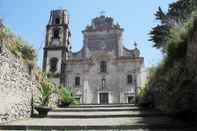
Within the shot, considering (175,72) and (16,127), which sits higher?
(175,72)

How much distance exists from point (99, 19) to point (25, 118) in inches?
913

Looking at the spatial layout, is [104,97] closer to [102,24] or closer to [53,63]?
[53,63]

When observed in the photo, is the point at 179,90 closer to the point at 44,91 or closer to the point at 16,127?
the point at 16,127

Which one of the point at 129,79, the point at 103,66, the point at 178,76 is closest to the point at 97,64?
the point at 103,66

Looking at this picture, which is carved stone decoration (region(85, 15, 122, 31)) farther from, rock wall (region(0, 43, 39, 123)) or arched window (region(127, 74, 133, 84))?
rock wall (region(0, 43, 39, 123))

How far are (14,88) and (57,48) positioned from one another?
21.3 metres

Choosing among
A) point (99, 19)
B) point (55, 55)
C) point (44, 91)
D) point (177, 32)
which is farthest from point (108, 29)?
point (177, 32)

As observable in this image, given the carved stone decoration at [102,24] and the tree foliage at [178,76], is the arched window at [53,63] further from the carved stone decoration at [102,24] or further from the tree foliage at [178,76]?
the tree foliage at [178,76]

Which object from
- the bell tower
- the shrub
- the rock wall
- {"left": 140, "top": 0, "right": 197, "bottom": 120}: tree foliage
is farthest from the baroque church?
the rock wall

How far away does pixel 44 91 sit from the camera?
1058 centimetres

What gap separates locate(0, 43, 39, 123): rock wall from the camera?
6.98m

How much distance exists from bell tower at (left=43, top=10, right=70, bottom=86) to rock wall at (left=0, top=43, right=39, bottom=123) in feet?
61.3

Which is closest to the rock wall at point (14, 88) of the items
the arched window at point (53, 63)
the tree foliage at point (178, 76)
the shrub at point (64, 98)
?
the shrub at point (64, 98)

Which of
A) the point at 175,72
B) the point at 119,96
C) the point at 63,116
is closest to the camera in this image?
the point at 175,72
